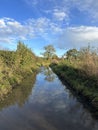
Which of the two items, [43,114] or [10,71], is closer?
[43,114]

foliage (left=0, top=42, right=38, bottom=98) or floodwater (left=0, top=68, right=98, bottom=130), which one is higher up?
foliage (left=0, top=42, right=38, bottom=98)

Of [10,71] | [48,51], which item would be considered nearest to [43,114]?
[10,71]

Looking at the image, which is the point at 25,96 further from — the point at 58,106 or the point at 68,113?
the point at 68,113

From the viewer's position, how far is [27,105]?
21.1 metres

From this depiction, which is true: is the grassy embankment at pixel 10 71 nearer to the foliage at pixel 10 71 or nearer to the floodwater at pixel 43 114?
the foliage at pixel 10 71

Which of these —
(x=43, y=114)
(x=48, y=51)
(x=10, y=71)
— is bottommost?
(x=43, y=114)

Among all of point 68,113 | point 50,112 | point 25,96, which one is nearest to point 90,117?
point 68,113

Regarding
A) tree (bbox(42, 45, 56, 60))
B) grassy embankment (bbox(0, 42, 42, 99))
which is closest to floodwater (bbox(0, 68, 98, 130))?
grassy embankment (bbox(0, 42, 42, 99))

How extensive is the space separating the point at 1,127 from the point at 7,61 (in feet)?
80.1

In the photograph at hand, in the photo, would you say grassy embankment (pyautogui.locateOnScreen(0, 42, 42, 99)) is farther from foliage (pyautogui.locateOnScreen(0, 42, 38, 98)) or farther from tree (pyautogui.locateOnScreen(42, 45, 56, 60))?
tree (pyautogui.locateOnScreen(42, 45, 56, 60))

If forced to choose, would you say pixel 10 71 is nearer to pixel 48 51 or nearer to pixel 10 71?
pixel 10 71

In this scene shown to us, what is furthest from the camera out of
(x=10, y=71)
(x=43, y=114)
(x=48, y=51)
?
(x=48, y=51)

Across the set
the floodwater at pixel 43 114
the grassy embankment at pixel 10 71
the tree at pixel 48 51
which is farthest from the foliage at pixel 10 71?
the tree at pixel 48 51

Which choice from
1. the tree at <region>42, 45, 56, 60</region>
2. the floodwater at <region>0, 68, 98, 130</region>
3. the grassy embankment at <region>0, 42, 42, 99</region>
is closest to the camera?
the floodwater at <region>0, 68, 98, 130</region>
